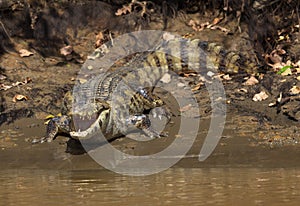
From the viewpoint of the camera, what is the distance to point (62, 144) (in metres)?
7.08

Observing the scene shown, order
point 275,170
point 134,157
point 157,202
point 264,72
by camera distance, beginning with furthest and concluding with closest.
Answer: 1. point 264,72
2. point 134,157
3. point 275,170
4. point 157,202

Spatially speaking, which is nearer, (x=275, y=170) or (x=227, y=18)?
(x=275, y=170)

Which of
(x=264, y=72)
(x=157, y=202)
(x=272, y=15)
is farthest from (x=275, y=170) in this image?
(x=272, y=15)

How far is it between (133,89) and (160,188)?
10.5 ft

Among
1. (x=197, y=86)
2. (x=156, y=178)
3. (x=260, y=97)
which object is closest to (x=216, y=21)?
(x=197, y=86)

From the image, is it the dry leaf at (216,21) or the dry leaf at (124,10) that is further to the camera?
the dry leaf at (124,10)

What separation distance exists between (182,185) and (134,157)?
4.40ft

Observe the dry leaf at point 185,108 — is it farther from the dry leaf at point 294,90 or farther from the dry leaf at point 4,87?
the dry leaf at point 4,87

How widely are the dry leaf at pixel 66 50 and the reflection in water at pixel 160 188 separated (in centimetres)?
352

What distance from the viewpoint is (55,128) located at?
714 centimetres

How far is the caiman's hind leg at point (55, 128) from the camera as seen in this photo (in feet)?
23.3

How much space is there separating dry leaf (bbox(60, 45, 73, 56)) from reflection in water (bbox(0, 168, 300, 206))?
3518 mm

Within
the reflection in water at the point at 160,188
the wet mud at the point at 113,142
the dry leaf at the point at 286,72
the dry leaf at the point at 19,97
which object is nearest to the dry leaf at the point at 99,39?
the wet mud at the point at 113,142

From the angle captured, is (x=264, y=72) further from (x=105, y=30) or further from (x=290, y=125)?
(x=105, y=30)
